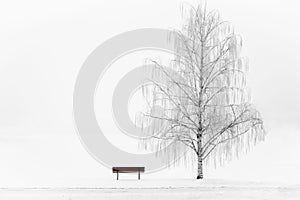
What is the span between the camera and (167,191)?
64.8 ft

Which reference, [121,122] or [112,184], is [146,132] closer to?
[121,122]

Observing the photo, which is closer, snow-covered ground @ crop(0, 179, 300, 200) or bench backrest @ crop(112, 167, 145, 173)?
snow-covered ground @ crop(0, 179, 300, 200)

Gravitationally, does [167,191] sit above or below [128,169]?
below

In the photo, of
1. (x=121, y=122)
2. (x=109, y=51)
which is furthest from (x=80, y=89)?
(x=121, y=122)

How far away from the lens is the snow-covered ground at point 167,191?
1883 cm

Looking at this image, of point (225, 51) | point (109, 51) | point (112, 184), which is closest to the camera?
point (112, 184)

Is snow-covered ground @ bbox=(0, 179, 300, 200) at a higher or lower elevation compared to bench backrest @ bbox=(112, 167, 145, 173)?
lower

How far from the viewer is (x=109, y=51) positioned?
2620cm

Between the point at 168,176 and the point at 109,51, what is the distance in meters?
7.29

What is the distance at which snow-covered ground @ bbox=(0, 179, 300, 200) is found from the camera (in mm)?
18828

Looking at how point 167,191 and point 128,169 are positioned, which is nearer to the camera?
point 167,191

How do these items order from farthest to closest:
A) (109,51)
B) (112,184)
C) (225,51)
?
(109,51)
(225,51)
(112,184)

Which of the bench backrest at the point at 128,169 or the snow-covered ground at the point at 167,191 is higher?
the bench backrest at the point at 128,169

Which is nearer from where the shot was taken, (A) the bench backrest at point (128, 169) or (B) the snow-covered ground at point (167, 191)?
(B) the snow-covered ground at point (167, 191)
